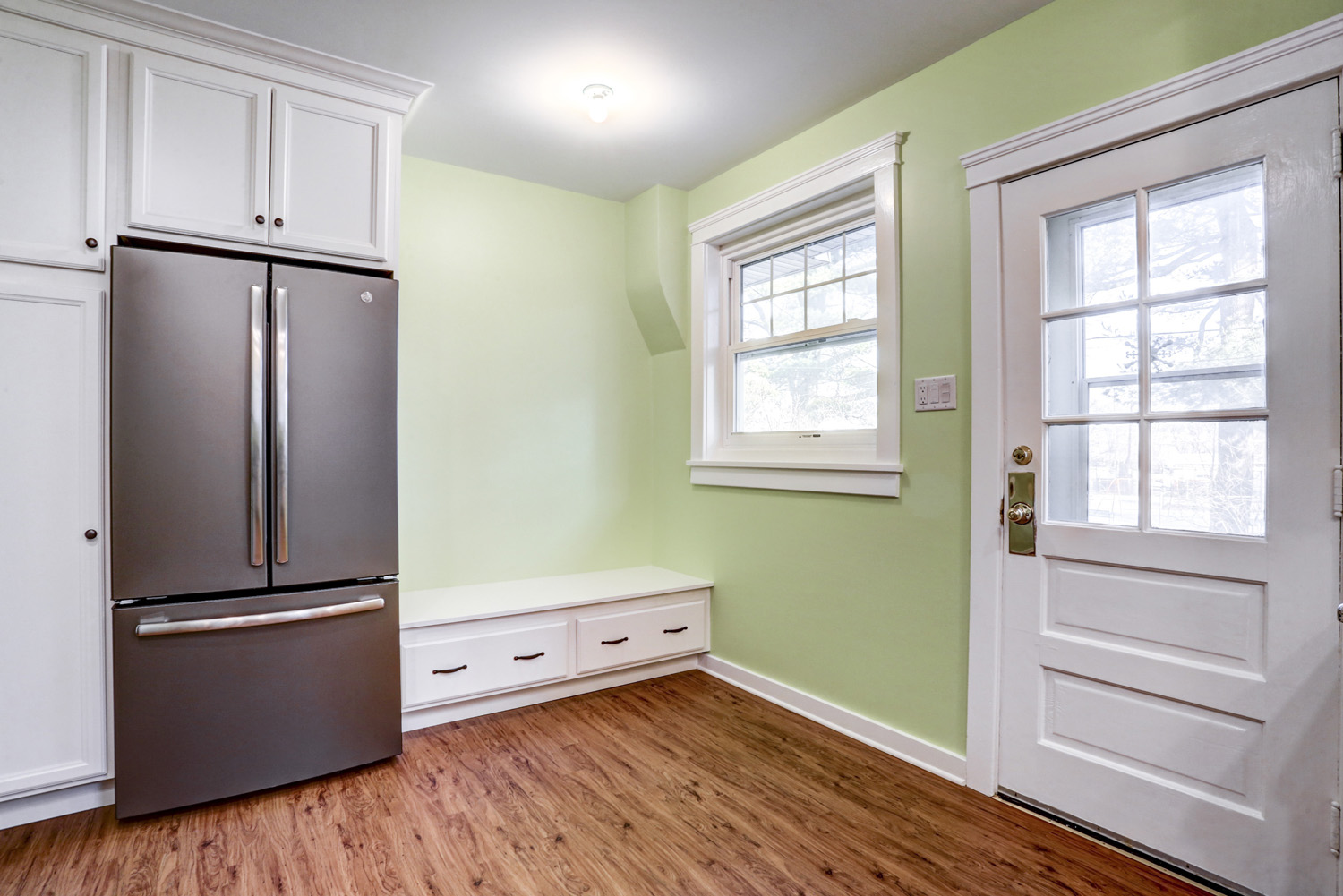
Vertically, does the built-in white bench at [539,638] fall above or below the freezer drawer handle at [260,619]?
below

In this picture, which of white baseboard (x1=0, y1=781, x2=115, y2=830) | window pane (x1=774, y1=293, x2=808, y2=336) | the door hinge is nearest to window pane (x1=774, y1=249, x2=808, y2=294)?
window pane (x1=774, y1=293, x2=808, y2=336)

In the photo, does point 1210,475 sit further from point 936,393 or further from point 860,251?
point 860,251

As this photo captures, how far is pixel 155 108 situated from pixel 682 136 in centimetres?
184

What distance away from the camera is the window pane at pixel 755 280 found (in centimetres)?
323

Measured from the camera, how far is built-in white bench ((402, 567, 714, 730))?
→ 2.65 metres

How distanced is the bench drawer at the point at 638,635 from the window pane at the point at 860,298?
5.09 ft

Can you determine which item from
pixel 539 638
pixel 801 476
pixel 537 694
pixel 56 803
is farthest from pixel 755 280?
pixel 56 803

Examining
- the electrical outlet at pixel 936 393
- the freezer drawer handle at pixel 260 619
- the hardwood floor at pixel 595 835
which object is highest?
the electrical outlet at pixel 936 393

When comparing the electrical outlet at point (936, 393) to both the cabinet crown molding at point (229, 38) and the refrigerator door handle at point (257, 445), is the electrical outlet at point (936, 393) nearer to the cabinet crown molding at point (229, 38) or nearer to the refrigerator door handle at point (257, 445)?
the cabinet crown molding at point (229, 38)

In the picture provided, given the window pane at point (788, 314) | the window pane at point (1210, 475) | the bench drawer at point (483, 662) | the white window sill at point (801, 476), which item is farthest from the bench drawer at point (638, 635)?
the window pane at point (1210, 475)

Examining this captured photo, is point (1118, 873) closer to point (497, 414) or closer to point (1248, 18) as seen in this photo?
point (1248, 18)

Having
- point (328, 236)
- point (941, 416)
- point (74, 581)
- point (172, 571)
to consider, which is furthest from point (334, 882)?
point (941, 416)

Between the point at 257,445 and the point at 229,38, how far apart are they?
49.8 inches

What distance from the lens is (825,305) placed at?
2.90 metres
